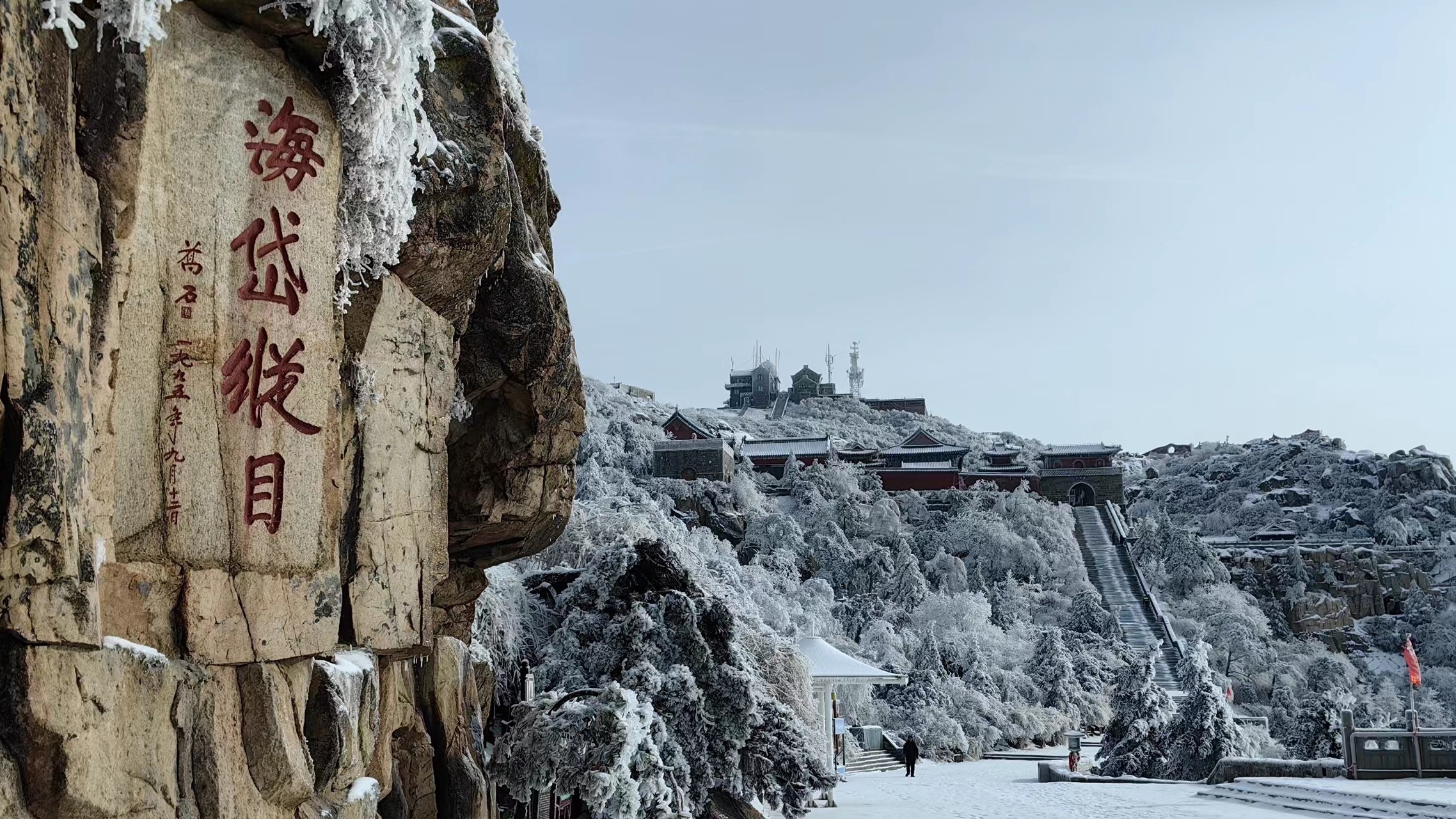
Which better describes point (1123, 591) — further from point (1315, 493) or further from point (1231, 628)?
point (1315, 493)

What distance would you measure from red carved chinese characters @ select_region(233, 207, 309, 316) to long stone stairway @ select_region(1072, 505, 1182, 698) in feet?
101

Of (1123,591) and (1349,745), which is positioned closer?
(1349,745)

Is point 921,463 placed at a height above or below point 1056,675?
above

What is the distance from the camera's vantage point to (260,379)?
17.5 feet

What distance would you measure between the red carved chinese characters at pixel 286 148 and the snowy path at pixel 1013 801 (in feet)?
39.1

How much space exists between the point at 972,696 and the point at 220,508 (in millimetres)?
29359

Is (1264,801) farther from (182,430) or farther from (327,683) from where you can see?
(182,430)

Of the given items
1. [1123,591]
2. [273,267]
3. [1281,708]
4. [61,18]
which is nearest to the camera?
[61,18]

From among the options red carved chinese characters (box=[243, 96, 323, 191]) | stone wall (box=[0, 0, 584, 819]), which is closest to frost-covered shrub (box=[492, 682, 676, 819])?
stone wall (box=[0, 0, 584, 819])

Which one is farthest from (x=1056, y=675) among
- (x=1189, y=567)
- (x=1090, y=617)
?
(x=1189, y=567)

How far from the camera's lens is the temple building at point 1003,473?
55.6m

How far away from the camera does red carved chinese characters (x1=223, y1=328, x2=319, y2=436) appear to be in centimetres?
524

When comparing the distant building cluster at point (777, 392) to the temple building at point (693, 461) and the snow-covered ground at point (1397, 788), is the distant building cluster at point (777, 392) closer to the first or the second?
the temple building at point (693, 461)

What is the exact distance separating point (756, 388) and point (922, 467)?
144ft
